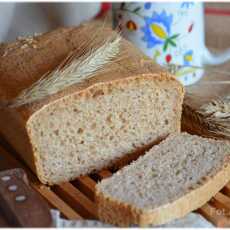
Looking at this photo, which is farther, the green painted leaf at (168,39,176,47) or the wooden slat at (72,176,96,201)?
the green painted leaf at (168,39,176,47)

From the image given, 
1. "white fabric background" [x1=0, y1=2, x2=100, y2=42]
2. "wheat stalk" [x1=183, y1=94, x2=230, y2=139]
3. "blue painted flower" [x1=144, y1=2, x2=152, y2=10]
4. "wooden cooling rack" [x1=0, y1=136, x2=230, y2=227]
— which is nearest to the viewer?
"wooden cooling rack" [x1=0, y1=136, x2=230, y2=227]

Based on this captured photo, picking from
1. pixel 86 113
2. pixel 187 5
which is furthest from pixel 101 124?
pixel 187 5

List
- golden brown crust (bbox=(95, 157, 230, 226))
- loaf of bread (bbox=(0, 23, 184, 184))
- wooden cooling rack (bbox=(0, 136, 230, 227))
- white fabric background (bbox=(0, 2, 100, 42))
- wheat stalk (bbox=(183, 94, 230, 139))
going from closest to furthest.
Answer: golden brown crust (bbox=(95, 157, 230, 226)) → wooden cooling rack (bbox=(0, 136, 230, 227)) → loaf of bread (bbox=(0, 23, 184, 184)) → wheat stalk (bbox=(183, 94, 230, 139)) → white fabric background (bbox=(0, 2, 100, 42))

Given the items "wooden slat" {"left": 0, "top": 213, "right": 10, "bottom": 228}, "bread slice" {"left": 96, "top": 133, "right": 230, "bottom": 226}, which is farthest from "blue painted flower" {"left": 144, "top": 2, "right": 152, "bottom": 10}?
"wooden slat" {"left": 0, "top": 213, "right": 10, "bottom": 228}

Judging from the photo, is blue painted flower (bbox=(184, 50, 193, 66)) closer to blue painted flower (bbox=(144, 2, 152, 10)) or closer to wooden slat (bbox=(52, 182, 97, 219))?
blue painted flower (bbox=(144, 2, 152, 10))

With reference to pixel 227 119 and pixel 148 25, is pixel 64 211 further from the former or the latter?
pixel 148 25

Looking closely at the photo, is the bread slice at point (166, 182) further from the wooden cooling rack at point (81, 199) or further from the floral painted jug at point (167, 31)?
the floral painted jug at point (167, 31)

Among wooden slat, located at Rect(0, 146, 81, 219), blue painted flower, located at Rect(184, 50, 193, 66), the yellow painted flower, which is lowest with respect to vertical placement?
wooden slat, located at Rect(0, 146, 81, 219)

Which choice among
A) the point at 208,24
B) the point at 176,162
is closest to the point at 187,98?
the point at 176,162
